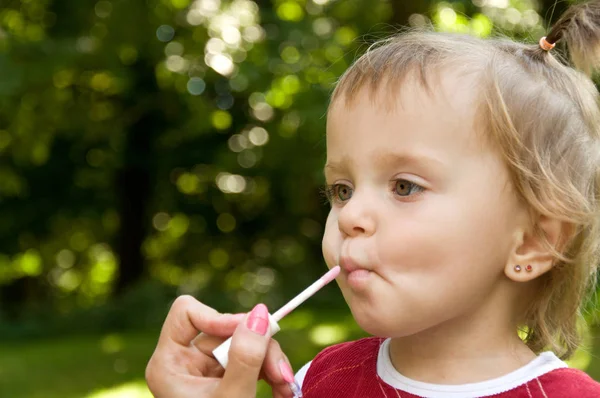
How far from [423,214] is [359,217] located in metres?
0.12

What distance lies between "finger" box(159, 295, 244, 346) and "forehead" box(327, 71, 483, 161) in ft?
1.36

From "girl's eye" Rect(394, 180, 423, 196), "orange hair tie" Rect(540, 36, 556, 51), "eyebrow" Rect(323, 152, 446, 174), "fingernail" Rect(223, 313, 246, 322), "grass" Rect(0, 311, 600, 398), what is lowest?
"grass" Rect(0, 311, 600, 398)

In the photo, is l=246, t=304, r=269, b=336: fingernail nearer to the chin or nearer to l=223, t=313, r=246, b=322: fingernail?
l=223, t=313, r=246, b=322: fingernail

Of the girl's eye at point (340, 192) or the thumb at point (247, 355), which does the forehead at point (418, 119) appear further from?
the thumb at point (247, 355)

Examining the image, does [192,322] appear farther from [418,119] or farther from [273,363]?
[418,119]

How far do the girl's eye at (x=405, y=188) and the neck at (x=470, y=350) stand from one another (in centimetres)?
29

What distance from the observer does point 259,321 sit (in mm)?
1472

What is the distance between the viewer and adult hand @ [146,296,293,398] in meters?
1.46

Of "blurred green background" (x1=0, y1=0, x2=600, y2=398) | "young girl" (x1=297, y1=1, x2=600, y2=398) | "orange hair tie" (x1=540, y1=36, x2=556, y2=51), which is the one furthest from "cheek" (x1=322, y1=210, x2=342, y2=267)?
"blurred green background" (x1=0, y1=0, x2=600, y2=398)

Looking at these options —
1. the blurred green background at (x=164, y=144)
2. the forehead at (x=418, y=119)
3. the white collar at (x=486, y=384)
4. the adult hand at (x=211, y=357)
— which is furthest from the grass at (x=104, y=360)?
the forehead at (x=418, y=119)

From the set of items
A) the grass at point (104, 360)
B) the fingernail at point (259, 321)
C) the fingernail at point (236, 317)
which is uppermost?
the fingernail at point (259, 321)

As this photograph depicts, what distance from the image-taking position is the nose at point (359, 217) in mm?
1462

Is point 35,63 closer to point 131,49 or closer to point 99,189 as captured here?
point 131,49

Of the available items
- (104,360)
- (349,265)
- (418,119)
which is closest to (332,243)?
(349,265)
